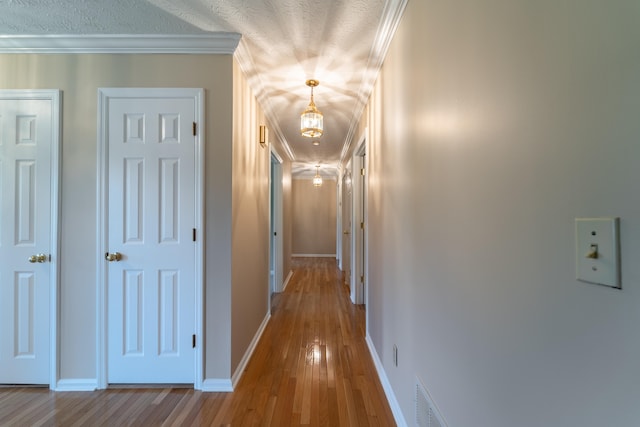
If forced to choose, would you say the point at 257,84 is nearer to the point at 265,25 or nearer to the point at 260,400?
the point at 265,25

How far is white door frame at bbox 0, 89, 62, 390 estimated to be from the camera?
2.07 meters

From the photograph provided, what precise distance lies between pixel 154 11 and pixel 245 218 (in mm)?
1555

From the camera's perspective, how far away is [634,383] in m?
0.46

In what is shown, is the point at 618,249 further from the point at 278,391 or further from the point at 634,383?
the point at 278,391

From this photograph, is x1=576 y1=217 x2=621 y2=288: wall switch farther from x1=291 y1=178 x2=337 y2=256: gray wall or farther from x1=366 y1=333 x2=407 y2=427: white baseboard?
x1=291 y1=178 x2=337 y2=256: gray wall

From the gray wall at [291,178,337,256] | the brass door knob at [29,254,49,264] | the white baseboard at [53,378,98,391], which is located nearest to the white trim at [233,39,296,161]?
the brass door knob at [29,254,49,264]

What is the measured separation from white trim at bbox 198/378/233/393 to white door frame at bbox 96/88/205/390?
3cm

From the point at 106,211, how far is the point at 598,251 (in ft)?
8.56

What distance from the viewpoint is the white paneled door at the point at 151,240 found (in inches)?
81.8

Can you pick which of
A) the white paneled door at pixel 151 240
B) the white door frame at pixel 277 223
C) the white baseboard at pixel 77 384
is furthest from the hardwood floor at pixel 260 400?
the white door frame at pixel 277 223

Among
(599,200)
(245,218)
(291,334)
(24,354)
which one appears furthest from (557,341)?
(24,354)

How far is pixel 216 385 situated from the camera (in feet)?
6.77

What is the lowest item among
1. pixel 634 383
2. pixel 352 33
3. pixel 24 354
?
pixel 24 354

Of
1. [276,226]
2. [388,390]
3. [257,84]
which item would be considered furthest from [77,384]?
[276,226]
